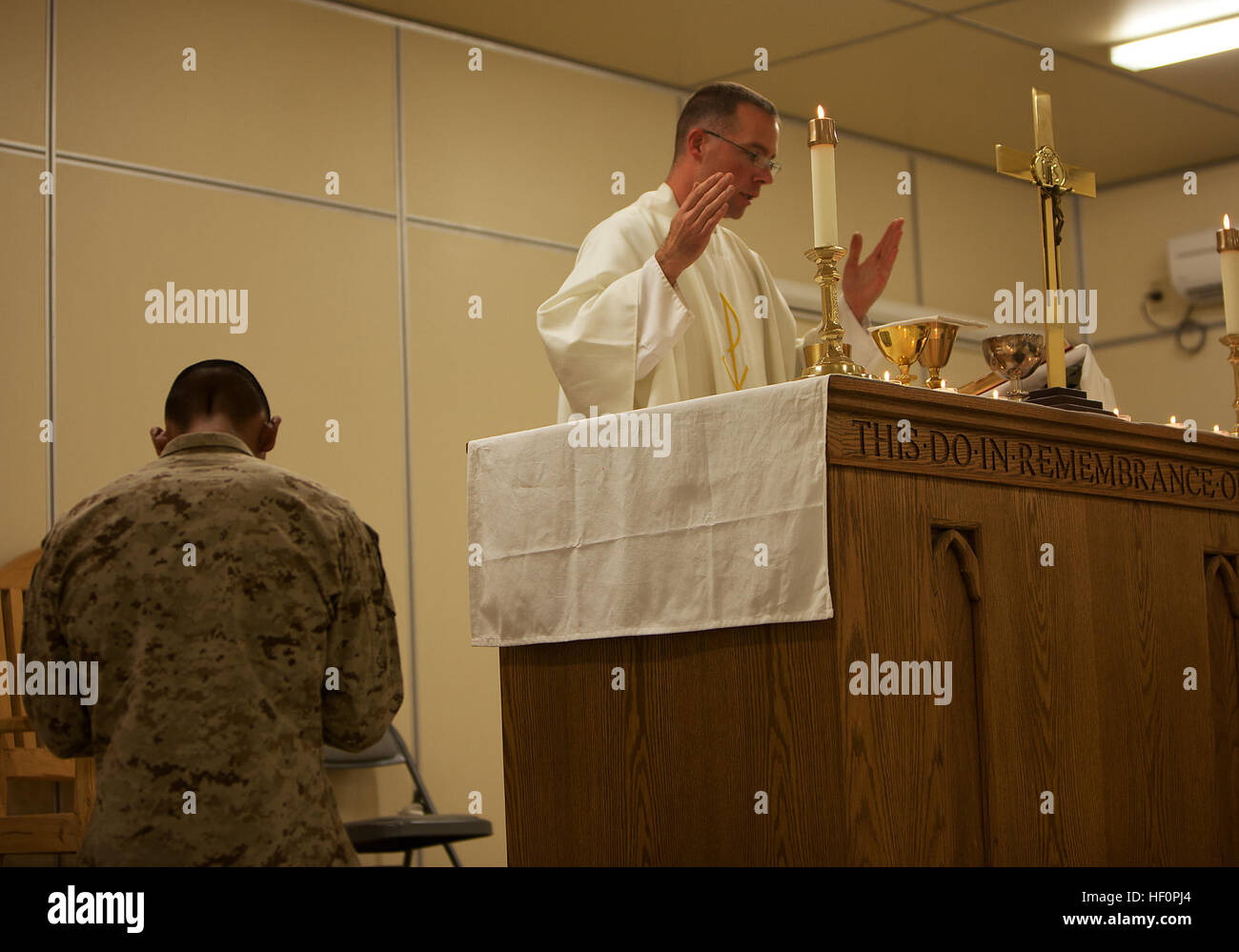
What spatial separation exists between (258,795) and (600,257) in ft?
5.24

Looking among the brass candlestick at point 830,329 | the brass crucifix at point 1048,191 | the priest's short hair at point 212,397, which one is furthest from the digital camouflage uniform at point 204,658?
the brass crucifix at point 1048,191

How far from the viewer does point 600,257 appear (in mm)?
3689

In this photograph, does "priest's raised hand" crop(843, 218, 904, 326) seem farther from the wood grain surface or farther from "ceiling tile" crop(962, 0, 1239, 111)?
"ceiling tile" crop(962, 0, 1239, 111)

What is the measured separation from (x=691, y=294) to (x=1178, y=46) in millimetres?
4304

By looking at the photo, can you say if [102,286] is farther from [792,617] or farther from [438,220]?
[792,617]

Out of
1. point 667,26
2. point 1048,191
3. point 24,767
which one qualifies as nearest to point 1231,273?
point 1048,191

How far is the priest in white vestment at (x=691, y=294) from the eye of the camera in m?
3.33

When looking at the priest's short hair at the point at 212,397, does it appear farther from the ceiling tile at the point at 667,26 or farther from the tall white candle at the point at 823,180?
the ceiling tile at the point at 667,26

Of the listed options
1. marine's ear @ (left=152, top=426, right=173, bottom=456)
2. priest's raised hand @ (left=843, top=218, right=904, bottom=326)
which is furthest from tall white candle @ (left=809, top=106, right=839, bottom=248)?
marine's ear @ (left=152, top=426, right=173, bottom=456)

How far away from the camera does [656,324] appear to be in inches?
131

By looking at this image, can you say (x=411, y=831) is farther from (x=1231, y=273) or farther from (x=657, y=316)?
(x=1231, y=273)

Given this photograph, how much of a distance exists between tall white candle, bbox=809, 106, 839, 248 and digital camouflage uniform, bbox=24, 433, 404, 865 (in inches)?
40.8

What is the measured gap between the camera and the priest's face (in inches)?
156
